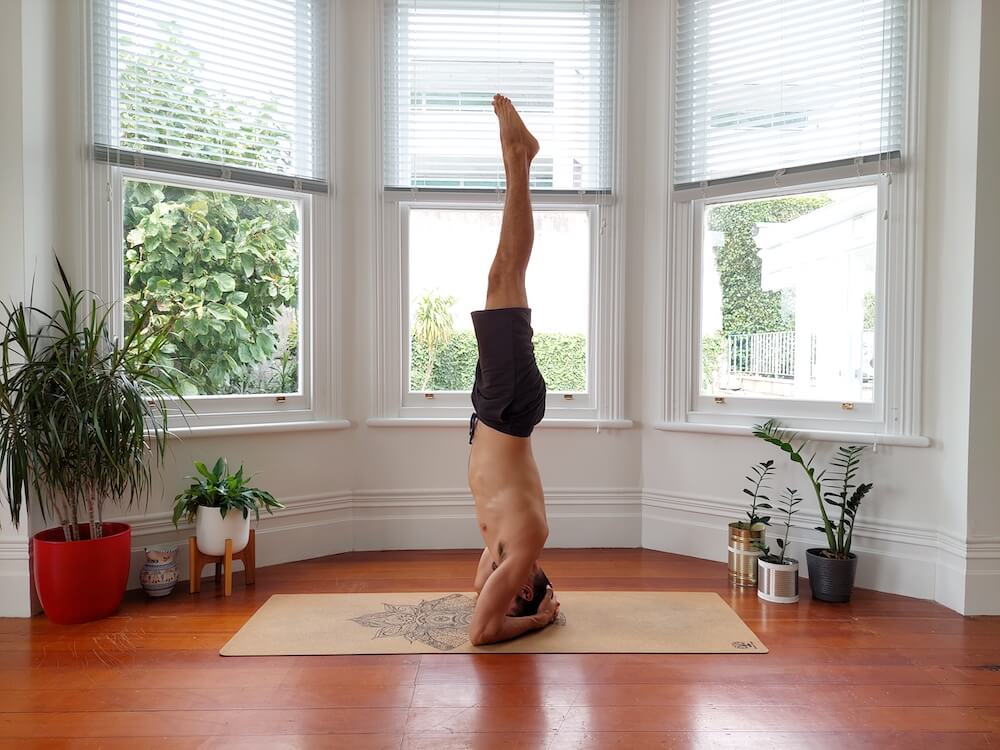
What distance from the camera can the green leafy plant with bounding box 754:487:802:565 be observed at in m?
3.23

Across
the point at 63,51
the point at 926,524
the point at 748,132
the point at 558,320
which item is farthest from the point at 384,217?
the point at 926,524

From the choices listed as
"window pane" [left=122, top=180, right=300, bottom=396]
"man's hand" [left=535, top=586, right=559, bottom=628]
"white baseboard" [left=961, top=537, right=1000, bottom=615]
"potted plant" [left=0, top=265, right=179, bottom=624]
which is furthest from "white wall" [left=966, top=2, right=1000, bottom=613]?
"potted plant" [left=0, top=265, right=179, bottom=624]

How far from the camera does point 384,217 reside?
397 centimetres

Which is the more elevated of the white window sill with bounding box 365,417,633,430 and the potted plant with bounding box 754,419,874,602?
the white window sill with bounding box 365,417,633,430

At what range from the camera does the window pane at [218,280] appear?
346 cm

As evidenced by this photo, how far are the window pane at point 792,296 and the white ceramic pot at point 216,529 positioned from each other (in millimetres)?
2487

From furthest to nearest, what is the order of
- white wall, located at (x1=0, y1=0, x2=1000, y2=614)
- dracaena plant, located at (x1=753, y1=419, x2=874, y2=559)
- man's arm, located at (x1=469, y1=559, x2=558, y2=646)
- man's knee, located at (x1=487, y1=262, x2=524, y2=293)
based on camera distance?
dracaena plant, located at (x1=753, y1=419, x2=874, y2=559) < white wall, located at (x1=0, y1=0, x2=1000, y2=614) < man's knee, located at (x1=487, y1=262, x2=524, y2=293) < man's arm, located at (x1=469, y1=559, x2=558, y2=646)

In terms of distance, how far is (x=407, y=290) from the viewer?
4020 millimetres

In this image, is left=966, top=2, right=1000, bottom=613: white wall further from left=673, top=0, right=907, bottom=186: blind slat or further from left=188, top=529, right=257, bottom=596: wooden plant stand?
left=188, top=529, right=257, bottom=596: wooden plant stand

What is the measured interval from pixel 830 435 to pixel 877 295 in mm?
696

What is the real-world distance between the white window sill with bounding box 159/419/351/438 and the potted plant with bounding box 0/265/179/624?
40 centimetres

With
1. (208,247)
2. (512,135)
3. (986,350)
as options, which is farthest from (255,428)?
(986,350)

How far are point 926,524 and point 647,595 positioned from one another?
4.26 feet

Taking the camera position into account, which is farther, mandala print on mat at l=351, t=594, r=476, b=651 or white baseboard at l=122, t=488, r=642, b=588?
white baseboard at l=122, t=488, r=642, b=588
